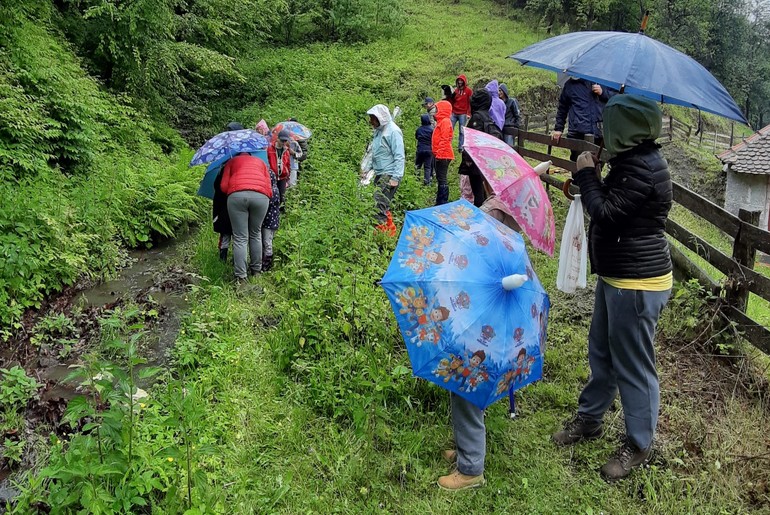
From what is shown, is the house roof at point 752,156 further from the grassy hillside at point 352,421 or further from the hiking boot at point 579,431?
the hiking boot at point 579,431

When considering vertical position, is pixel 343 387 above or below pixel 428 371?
below

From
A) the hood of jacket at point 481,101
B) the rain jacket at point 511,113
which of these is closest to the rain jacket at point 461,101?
the rain jacket at point 511,113

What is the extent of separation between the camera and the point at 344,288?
17.0 feet

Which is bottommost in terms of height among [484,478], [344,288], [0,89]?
[484,478]

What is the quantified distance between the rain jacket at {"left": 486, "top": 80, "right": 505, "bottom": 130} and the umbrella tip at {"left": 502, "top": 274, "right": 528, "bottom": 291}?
9.06 m

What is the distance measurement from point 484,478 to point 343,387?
1297 mm

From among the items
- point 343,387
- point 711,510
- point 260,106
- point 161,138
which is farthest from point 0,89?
point 260,106

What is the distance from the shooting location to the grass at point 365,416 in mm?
3568

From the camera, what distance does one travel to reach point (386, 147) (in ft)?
23.8

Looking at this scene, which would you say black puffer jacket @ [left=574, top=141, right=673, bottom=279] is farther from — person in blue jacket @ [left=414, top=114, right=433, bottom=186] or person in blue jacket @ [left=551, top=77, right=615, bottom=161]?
person in blue jacket @ [left=414, top=114, right=433, bottom=186]

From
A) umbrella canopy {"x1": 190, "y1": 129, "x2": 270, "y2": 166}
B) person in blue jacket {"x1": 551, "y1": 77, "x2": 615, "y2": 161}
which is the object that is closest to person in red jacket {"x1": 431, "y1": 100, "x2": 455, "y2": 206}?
person in blue jacket {"x1": 551, "y1": 77, "x2": 615, "y2": 161}

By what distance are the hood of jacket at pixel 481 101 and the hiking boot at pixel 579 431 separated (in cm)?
808

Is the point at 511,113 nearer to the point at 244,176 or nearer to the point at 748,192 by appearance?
the point at 244,176

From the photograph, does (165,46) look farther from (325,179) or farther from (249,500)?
(249,500)
